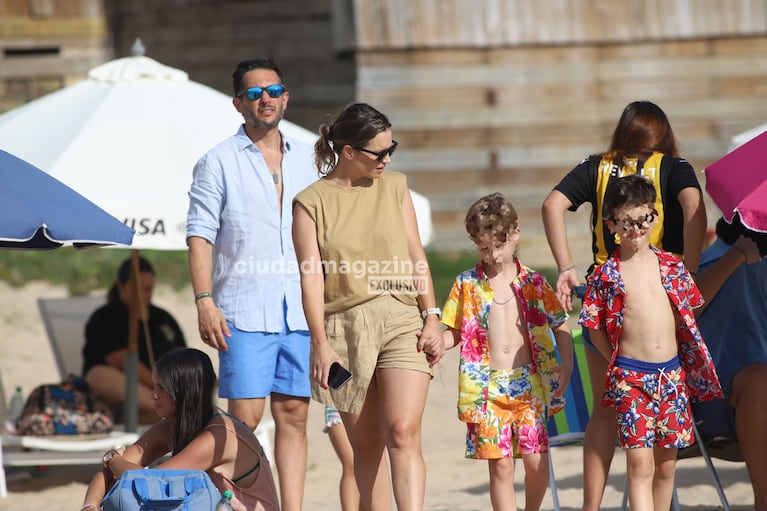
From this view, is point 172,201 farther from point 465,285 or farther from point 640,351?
point 640,351

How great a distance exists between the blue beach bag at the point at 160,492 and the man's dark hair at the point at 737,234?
2.11m

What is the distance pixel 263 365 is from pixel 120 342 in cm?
321

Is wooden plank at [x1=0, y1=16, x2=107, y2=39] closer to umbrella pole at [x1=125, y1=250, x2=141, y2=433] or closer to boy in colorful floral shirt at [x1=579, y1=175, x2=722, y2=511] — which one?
umbrella pole at [x1=125, y1=250, x2=141, y2=433]

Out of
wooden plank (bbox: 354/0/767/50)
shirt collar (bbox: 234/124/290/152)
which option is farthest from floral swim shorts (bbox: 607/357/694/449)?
wooden plank (bbox: 354/0/767/50)

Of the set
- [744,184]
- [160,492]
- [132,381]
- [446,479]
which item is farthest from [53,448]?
[744,184]

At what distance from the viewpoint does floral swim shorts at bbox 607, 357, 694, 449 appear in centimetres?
455

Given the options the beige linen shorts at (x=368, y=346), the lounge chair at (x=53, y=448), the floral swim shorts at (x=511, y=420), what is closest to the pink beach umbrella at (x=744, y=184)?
the floral swim shorts at (x=511, y=420)

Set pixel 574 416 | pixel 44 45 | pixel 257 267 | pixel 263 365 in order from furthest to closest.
A: pixel 44 45
pixel 574 416
pixel 257 267
pixel 263 365

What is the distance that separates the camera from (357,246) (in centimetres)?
441

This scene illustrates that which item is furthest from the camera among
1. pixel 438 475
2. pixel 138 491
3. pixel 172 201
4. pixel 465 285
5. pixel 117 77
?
pixel 438 475

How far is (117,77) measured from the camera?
22.8ft

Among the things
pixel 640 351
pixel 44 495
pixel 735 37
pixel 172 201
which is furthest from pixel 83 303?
pixel 735 37

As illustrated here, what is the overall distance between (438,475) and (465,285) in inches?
119

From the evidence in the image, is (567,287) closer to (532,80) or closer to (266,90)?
(266,90)
